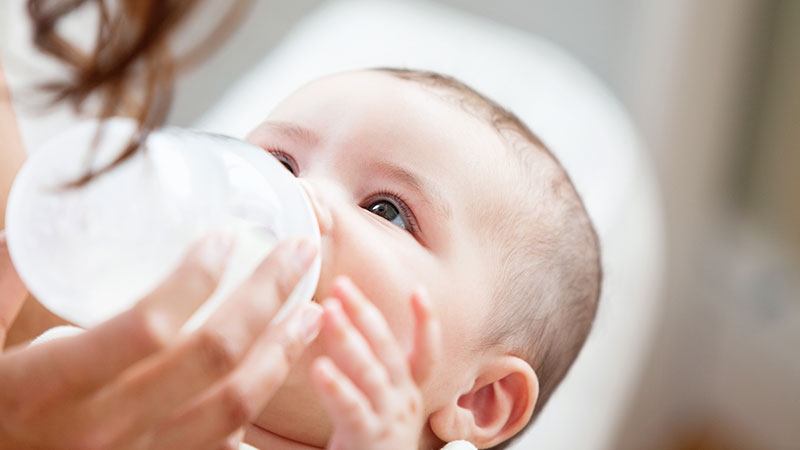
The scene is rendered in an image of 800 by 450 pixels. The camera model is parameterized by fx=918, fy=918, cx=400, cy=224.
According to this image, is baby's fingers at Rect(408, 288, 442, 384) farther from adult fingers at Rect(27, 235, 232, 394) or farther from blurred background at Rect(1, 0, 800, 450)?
blurred background at Rect(1, 0, 800, 450)

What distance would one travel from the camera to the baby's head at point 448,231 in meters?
0.81

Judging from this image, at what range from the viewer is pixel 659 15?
1.76 metres

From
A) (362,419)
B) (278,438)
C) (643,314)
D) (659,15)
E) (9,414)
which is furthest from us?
(659,15)

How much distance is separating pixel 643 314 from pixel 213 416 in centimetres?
93

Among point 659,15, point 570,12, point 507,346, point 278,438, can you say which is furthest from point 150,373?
point 570,12

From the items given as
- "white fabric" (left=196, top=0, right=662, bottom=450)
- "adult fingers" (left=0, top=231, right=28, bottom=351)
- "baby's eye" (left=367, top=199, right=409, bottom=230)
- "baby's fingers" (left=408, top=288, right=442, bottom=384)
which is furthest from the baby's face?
"white fabric" (left=196, top=0, right=662, bottom=450)

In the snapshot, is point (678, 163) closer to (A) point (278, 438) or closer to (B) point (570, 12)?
(B) point (570, 12)

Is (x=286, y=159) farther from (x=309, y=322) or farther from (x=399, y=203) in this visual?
(x=309, y=322)

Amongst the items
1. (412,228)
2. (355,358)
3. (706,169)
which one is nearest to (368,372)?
(355,358)

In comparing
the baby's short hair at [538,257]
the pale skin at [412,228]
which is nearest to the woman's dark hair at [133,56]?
the pale skin at [412,228]

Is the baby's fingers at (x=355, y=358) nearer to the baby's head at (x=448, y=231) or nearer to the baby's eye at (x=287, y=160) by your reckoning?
the baby's head at (x=448, y=231)

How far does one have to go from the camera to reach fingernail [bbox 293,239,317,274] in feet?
1.82

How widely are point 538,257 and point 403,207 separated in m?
0.15

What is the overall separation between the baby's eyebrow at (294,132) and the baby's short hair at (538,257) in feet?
0.48
